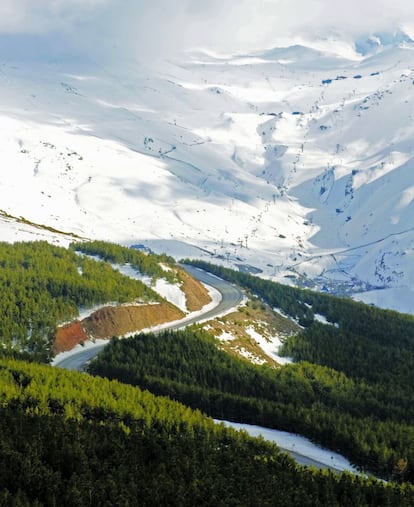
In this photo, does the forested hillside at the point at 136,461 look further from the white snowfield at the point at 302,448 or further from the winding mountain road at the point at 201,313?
the winding mountain road at the point at 201,313

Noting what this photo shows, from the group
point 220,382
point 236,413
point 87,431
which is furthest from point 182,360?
point 87,431

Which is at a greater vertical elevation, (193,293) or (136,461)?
(136,461)

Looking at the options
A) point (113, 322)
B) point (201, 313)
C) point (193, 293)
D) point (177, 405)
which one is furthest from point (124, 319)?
point (177, 405)

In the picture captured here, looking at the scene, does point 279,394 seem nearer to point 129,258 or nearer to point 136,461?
point 136,461

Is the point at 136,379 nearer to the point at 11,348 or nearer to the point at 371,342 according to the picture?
the point at 11,348

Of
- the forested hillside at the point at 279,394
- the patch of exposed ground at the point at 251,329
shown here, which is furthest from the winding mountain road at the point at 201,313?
the forested hillside at the point at 279,394
